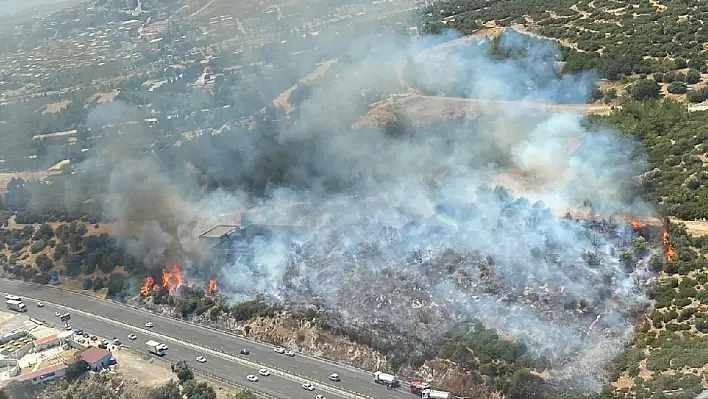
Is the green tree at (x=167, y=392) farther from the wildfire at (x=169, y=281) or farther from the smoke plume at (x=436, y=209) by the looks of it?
the wildfire at (x=169, y=281)

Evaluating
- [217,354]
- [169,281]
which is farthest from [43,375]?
[169,281]

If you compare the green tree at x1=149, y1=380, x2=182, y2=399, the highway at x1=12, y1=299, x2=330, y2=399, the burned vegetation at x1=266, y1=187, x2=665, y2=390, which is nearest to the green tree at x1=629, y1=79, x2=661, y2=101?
the burned vegetation at x1=266, y1=187, x2=665, y2=390

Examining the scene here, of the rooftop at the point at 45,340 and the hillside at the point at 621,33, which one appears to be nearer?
the rooftop at the point at 45,340

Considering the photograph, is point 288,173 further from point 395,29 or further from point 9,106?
point 9,106

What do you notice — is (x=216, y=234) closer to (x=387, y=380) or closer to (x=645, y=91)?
(x=387, y=380)

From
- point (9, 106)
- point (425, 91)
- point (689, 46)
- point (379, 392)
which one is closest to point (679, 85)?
point (689, 46)

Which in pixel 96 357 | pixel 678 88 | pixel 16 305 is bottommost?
pixel 16 305

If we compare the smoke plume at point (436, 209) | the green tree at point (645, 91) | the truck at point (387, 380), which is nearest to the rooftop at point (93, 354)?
the smoke plume at point (436, 209)
